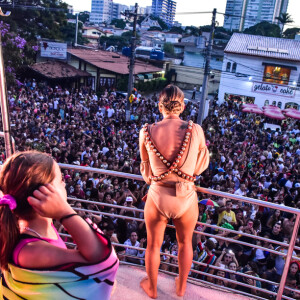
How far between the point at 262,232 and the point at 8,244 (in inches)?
211

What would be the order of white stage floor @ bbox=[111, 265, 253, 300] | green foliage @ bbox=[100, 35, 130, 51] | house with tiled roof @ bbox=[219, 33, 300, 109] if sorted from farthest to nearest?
green foliage @ bbox=[100, 35, 130, 51]
house with tiled roof @ bbox=[219, 33, 300, 109]
white stage floor @ bbox=[111, 265, 253, 300]

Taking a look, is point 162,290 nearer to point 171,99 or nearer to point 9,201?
point 171,99

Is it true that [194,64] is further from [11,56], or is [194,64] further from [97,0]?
[97,0]

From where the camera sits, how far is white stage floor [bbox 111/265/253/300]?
239cm

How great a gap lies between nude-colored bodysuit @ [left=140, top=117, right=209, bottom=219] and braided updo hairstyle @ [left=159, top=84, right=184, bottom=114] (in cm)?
7

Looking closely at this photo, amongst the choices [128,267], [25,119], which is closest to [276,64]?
[25,119]

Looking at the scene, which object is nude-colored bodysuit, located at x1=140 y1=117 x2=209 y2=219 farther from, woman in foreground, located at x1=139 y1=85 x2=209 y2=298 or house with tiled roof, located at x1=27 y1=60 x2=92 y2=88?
house with tiled roof, located at x1=27 y1=60 x2=92 y2=88

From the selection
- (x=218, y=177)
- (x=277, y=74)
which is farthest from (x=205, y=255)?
(x=277, y=74)

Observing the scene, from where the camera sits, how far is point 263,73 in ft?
95.8

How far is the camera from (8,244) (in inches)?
41.4

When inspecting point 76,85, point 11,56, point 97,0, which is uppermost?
point 97,0

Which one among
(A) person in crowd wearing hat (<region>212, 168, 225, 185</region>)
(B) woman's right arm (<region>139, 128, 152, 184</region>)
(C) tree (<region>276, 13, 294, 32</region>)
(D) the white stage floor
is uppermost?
(C) tree (<region>276, 13, 294, 32</region>)

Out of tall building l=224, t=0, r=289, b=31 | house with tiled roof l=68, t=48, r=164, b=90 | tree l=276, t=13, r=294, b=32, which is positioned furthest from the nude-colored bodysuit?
tall building l=224, t=0, r=289, b=31

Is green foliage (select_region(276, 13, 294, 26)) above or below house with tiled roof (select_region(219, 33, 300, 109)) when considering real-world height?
above
